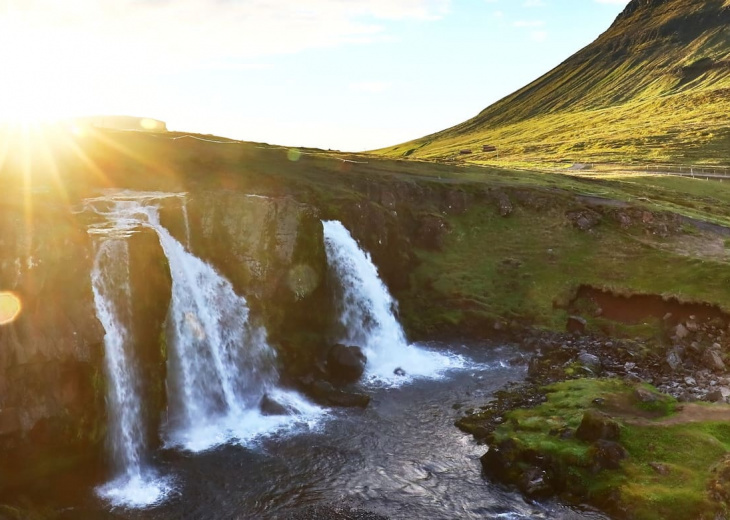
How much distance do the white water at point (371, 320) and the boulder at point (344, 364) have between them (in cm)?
154

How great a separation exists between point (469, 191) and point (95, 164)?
44.7 metres

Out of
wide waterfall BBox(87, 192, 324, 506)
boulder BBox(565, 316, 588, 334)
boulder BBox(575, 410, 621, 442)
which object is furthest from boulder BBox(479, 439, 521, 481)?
boulder BBox(565, 316, 588, 334)

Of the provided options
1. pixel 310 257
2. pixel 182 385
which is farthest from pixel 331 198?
pixel 182 385

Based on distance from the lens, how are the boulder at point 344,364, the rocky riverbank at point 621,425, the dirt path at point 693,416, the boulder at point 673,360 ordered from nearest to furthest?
the rocky riverbank at point 621,425 → the dirt path at point 693,416 → the boulder at point 673,360 → the boulder at point 344,364

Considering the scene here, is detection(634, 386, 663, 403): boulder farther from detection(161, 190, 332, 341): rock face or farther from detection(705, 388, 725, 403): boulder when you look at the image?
detection(161, 190, 332, 341): rock face

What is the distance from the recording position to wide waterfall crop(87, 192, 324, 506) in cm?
3912

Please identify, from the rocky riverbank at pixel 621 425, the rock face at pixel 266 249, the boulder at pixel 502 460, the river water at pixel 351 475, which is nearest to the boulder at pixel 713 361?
the rocky riverbank at pixel 621 425

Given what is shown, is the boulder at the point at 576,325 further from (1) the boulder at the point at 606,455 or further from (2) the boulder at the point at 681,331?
(1) the boulder at the point at 606,455

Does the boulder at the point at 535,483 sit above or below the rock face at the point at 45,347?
below

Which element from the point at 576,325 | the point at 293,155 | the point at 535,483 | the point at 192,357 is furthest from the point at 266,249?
the point at 576,325

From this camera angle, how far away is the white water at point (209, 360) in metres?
42.2

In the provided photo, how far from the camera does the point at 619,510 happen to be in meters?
31.9

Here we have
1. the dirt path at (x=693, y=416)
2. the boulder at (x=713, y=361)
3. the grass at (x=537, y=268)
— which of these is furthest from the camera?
the grass at (x=537, y=268)

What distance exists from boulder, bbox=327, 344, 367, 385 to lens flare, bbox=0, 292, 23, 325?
2406 centimetres
